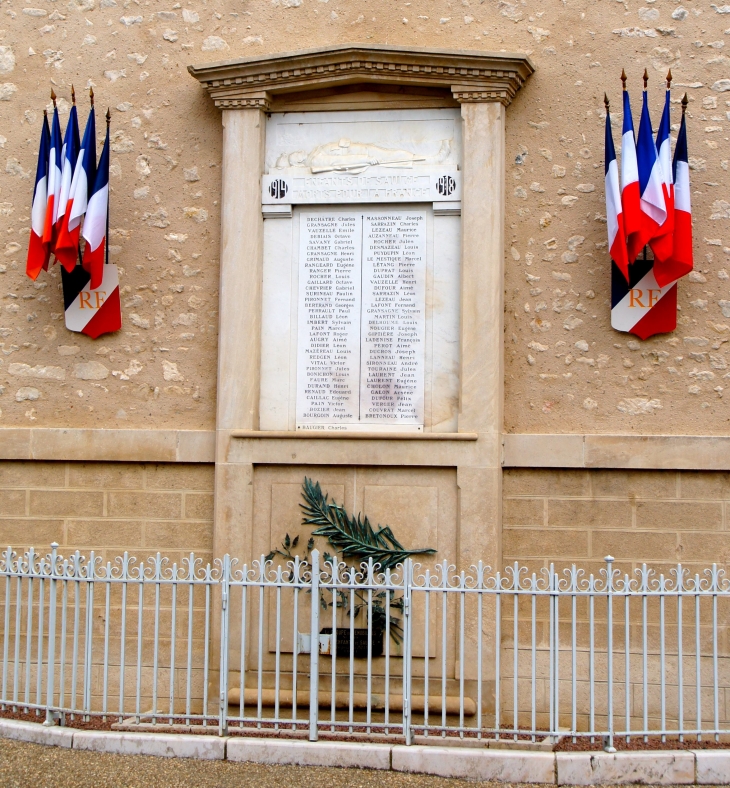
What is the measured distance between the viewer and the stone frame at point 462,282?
7.33 m

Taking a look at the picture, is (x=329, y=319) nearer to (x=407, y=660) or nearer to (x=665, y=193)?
(x=665, y=193)

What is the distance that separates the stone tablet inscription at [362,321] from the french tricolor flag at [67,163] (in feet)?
5.86

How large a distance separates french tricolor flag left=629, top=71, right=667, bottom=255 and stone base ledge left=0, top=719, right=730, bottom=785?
3326 mm

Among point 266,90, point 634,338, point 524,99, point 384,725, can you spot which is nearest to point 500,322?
point 634,338

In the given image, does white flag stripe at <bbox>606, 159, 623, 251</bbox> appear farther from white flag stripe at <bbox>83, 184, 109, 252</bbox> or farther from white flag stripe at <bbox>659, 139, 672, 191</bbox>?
white flag stripe at <bbox>83, 184, 109, 252</bbox>

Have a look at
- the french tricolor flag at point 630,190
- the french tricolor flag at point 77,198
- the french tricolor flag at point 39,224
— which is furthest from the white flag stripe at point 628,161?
the french tricolor flag at point 39,224

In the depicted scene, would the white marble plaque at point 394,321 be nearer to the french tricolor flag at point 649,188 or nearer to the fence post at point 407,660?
the french tricolor flag at point 649,188

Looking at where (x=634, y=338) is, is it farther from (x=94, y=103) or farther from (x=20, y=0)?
(x=20, y=0)

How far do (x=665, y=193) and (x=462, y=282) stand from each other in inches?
60.0

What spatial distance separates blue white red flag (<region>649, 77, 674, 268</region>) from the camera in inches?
278

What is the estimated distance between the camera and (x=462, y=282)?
7.45 m

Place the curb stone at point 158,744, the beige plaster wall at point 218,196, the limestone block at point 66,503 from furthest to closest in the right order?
the limestone block at point 66,503 < the beige plaster wall at point 218,196 < the curb stone at point 158,744

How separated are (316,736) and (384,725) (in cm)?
40

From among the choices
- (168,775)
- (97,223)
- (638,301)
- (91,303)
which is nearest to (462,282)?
(638,301)
